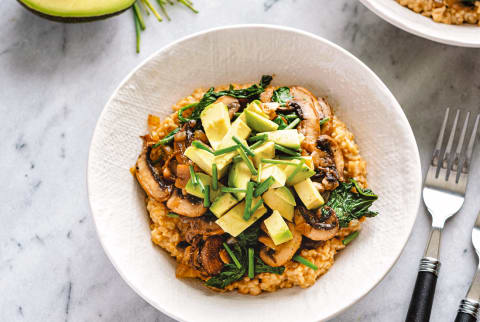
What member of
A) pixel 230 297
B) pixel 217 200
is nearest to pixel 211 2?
pixel 217 200

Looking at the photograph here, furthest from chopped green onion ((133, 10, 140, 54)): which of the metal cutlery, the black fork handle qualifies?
the metal cutlery

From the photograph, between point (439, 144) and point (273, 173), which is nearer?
point (273, 173)

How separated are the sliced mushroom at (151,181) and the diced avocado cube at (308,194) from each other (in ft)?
2.91

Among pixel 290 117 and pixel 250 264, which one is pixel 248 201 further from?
pixel 290 117

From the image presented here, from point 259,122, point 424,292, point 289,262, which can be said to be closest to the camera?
point 259,122

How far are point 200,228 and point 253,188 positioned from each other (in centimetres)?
50

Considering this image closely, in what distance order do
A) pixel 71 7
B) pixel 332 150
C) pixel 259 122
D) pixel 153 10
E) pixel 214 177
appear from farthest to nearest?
1. pixel 153 10
2. pixel 71 7
3. pixel 332 150
4. pixel 259 122
5. pixel 214 177

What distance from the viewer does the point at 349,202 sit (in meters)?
3.26

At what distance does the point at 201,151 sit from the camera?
3.01 meters

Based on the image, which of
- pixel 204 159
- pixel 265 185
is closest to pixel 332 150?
pixel 265 185

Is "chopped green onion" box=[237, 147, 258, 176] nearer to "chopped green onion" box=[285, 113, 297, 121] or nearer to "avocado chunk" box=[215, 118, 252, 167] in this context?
"avocado chunk" box=[215, 118, 252, 167]

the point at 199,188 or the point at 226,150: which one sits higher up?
the point at 226,150

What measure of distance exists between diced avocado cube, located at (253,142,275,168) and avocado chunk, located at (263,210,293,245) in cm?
34

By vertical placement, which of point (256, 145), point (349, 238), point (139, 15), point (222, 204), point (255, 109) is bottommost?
point (349, 238)
